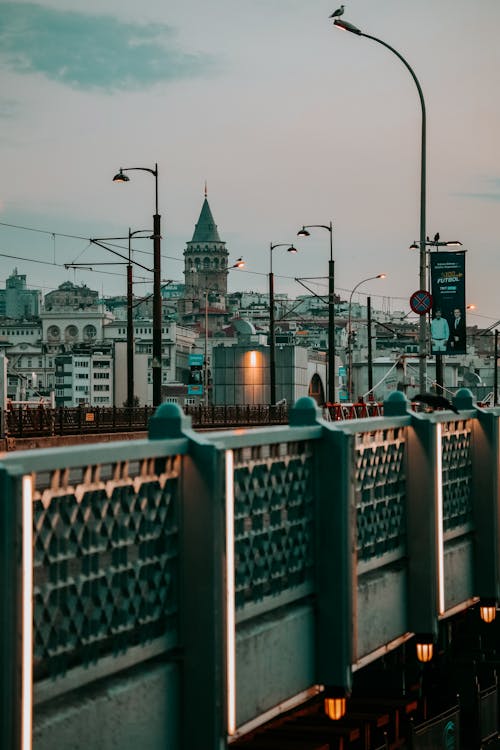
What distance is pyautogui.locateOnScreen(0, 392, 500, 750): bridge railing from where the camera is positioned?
515 cm

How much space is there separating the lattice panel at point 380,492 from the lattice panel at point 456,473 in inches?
41.8

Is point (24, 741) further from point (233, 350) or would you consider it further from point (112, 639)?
point (233, 350)

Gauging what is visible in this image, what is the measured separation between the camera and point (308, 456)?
806 cm

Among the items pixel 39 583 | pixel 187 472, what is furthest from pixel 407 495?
pixel 39 583

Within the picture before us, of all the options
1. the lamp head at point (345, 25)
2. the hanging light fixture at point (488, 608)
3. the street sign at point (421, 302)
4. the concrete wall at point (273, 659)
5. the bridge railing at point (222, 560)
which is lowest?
the hanging light fixture at point (488, 608)

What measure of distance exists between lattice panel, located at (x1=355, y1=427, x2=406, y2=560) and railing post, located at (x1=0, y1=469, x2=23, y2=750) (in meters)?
4.07

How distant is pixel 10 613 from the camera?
15.5ft

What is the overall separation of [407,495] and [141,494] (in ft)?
14.7

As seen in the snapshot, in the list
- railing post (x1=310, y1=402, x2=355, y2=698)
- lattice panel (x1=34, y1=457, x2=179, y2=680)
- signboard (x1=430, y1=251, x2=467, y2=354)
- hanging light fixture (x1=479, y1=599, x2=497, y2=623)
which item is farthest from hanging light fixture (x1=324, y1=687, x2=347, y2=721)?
signboard (x1=430, y1=251, x2=467, y2=354)

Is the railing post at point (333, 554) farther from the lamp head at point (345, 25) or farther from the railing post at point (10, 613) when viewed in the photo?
the lamp head at point (345, 25)

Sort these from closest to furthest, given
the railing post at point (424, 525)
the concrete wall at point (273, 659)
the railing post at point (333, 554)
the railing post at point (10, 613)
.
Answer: the railing post at point (10, 613) < the concrete wall at point (273, 659) < the railing post at point (333, 554) < the railing post at point (424, 525)

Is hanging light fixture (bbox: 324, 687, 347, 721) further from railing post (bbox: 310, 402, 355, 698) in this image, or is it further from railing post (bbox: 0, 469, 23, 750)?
railing post (bbox: 0, 469, 23, 750)

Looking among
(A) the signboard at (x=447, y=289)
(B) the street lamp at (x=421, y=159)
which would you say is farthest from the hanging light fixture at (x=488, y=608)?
(A) the signboard at (x=447, y=289)

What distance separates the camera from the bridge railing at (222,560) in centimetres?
515
